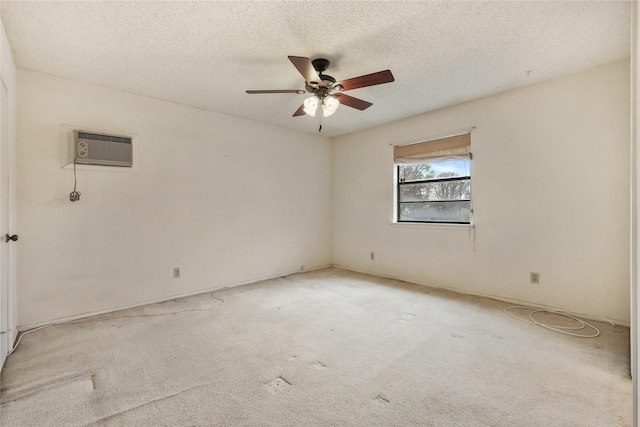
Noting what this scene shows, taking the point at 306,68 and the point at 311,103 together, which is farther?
the point at 311,103

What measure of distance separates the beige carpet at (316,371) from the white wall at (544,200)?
1.66 ft

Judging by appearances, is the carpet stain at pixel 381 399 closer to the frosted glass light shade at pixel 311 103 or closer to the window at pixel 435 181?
the frosted glass light shade at pixel 311 103

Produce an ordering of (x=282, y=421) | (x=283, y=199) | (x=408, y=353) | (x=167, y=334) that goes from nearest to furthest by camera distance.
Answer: (x=282, y=421)
(x=408, y=353)
(x=167, y=334)
(x=283, y=199)

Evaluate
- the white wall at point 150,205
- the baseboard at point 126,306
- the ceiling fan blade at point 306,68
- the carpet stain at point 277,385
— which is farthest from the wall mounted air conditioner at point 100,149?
the carpet stain at point 277,385

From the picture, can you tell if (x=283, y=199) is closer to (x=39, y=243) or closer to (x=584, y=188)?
(x=39, y=243)

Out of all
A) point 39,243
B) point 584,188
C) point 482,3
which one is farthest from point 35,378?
point 584,188

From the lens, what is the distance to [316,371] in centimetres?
204

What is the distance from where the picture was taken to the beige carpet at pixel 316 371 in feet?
5.30

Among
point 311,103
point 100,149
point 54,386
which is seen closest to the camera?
point 54,386

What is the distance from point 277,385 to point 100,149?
9.82 ft

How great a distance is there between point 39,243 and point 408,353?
11.6ft

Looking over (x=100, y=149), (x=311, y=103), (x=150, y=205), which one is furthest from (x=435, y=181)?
(x=100, y=149)

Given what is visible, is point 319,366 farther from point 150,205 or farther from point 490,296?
point 150,205

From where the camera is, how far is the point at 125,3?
1955 mm
